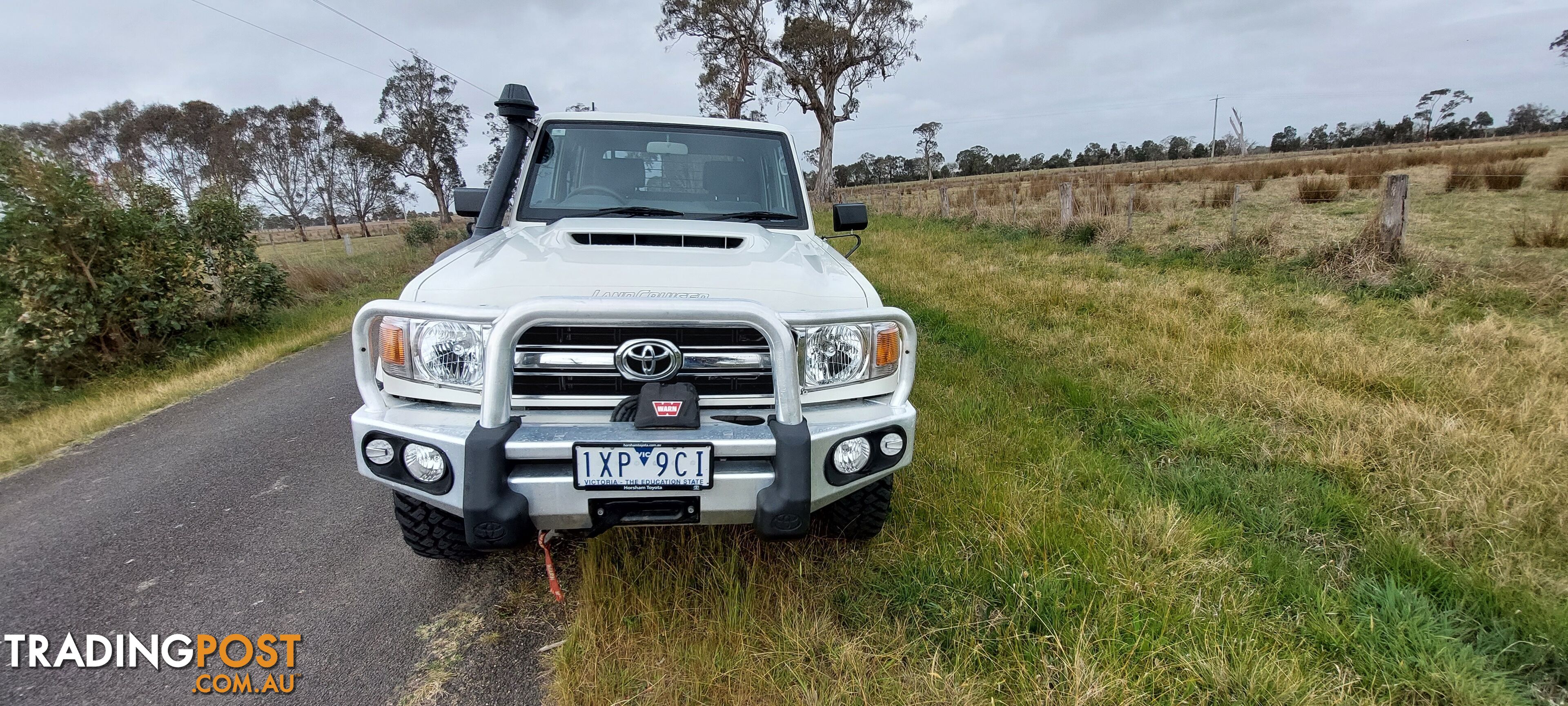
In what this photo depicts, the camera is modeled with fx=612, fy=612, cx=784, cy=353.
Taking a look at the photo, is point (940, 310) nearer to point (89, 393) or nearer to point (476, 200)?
point (476, 200)

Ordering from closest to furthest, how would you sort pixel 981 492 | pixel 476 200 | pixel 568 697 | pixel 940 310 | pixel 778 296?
pixel 568 697 < pixel 778 296 < pixel 981 492 < pixel 476 200 < pixel 940 310

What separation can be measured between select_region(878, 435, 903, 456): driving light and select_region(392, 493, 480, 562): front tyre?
141cm

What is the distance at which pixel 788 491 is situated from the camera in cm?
168

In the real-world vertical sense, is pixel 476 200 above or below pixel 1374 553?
above

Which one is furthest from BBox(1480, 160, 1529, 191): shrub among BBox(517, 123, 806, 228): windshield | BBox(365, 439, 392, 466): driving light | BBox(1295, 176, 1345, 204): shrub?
BBox(365, 439, 392, 466): driving light

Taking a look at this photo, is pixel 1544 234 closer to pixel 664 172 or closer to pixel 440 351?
pixel 664 172

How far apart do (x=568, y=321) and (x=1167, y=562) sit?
217cm

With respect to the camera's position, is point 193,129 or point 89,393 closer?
point 89,393

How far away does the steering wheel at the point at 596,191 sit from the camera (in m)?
3.06

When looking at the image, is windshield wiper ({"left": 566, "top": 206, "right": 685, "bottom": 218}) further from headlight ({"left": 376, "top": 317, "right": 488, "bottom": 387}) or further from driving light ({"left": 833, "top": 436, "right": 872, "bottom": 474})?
driving light ({"left": 833, "top": 436, "right": 872, "bottom": 474})

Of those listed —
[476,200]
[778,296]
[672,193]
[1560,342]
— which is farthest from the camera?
[1560,342]

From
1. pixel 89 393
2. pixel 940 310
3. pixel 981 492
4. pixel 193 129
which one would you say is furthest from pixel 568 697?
pixel 193 129

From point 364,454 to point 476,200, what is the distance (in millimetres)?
1961

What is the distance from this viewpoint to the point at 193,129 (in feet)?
101
